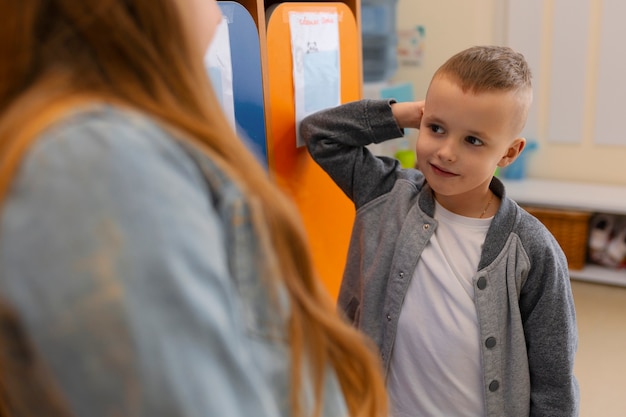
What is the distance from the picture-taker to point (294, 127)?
1639 millimetres

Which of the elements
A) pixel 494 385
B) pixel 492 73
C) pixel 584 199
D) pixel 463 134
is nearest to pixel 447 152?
pixel 463 134

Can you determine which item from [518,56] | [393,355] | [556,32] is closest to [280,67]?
[518,56]

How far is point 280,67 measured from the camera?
5.14ft

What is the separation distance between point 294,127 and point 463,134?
0.60m

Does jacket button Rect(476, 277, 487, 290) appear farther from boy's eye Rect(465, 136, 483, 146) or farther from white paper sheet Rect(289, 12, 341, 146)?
white paper sheet Rect(289, 12, 341, 146)

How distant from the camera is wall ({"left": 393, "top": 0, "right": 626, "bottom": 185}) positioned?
10.9 ft

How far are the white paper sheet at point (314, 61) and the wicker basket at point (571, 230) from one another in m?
1.89

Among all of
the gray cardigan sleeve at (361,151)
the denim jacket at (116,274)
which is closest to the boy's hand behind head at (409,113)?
the gray cardigan sleeve at (361,151)

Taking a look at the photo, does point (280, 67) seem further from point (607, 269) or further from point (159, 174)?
point (607, 269)

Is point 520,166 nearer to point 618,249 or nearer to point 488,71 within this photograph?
point 618,249

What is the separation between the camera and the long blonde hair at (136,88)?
0.43m

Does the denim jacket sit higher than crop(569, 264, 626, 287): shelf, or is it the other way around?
the denim jacket

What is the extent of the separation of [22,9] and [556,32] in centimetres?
338

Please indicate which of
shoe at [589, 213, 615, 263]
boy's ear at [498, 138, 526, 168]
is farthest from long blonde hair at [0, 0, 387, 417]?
shoe at [589, 213, 615, 263]
